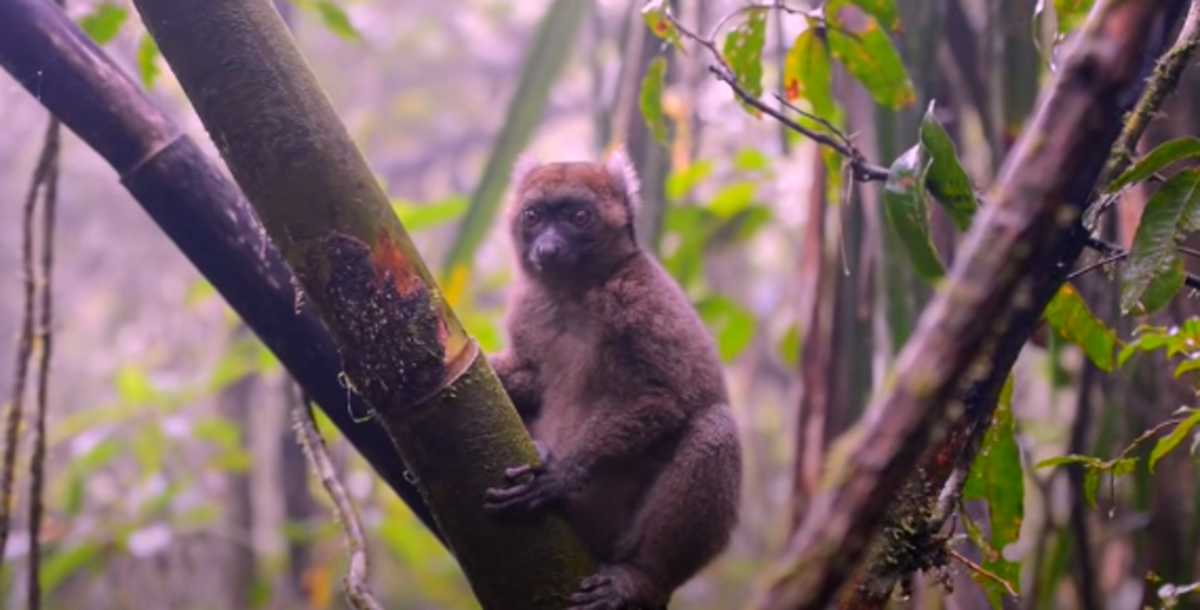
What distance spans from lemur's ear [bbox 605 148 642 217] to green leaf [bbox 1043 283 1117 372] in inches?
78.2

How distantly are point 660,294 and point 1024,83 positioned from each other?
1.29m

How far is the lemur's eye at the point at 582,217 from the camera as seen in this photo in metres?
4.24

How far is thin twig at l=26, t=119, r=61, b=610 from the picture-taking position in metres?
3.02

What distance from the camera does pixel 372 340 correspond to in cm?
197

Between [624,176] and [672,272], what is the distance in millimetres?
843

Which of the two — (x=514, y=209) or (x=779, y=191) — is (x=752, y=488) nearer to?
(x=779, y=191)

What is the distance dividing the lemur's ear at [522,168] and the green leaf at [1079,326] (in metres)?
2.48

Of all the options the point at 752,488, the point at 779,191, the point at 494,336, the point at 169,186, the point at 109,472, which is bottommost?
the point at 752,488

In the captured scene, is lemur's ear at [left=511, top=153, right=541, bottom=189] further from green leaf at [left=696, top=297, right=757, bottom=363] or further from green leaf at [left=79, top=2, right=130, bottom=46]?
green leaf at [left=79, top=2, right=130, bottom=46]

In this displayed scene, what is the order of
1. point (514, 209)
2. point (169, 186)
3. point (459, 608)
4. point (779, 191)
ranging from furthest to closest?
point (459, 608) < point (779, 191) < point (514, 209) < point (169, 186)

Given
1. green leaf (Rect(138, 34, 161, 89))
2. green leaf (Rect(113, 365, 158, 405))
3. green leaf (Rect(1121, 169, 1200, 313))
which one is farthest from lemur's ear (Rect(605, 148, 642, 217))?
green leaf (Rect(113, 365, 158, 405))

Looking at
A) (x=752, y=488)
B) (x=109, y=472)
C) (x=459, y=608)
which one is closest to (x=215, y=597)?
(x=109, y=472)

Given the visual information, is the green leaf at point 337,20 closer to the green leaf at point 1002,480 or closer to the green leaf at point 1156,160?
the green leaf at point 1002,480

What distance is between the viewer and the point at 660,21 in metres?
2.63
